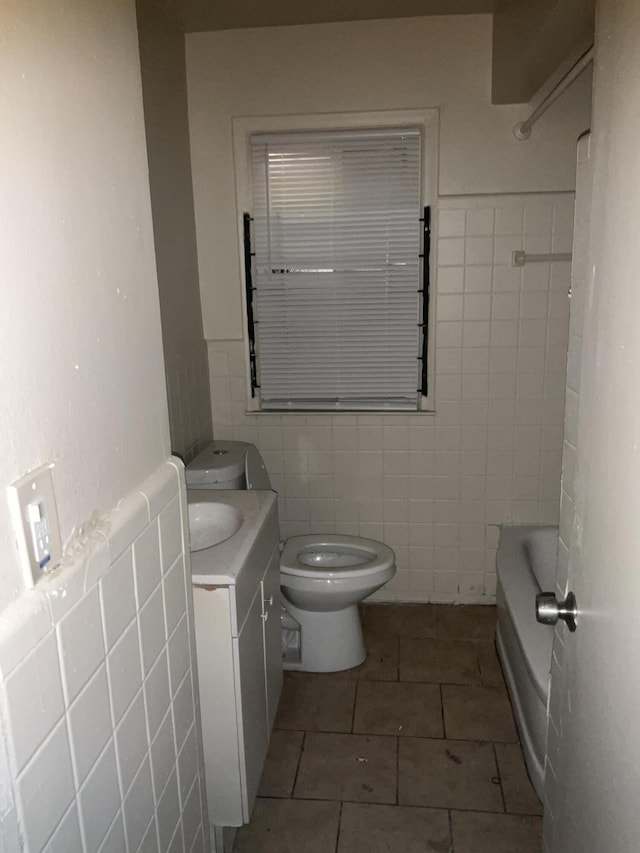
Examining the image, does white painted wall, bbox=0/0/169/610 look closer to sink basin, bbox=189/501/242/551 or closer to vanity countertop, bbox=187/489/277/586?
vanity countertop, bbox=187/489/277/586

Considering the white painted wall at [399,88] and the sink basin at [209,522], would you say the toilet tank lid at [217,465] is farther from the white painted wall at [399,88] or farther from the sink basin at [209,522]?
the white painted wall at [399,88]

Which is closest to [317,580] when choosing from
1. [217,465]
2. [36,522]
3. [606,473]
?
[217,465]

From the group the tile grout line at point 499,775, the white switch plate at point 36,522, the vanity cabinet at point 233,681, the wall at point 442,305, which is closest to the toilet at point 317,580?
the wall at point 442,305

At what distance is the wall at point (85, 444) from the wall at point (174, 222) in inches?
51.5

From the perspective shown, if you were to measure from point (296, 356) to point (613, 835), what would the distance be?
7.48 feet

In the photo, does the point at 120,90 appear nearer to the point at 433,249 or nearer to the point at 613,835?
the point at 613,835

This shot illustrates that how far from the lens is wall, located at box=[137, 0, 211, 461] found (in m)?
2.35

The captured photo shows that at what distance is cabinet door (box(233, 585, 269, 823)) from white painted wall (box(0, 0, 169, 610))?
0.76 metres

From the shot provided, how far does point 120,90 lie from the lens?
105 cm

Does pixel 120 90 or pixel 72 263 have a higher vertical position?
pixel 120 90

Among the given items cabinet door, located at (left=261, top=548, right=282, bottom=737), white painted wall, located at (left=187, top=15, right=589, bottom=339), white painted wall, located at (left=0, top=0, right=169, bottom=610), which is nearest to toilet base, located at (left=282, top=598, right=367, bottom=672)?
cabinet door, located at (left=261, top=548, right=282, bottom=737)

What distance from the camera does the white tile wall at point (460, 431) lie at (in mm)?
2729

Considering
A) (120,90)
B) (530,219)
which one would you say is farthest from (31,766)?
(530,219)

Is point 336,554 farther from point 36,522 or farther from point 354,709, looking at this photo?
point 36,522
